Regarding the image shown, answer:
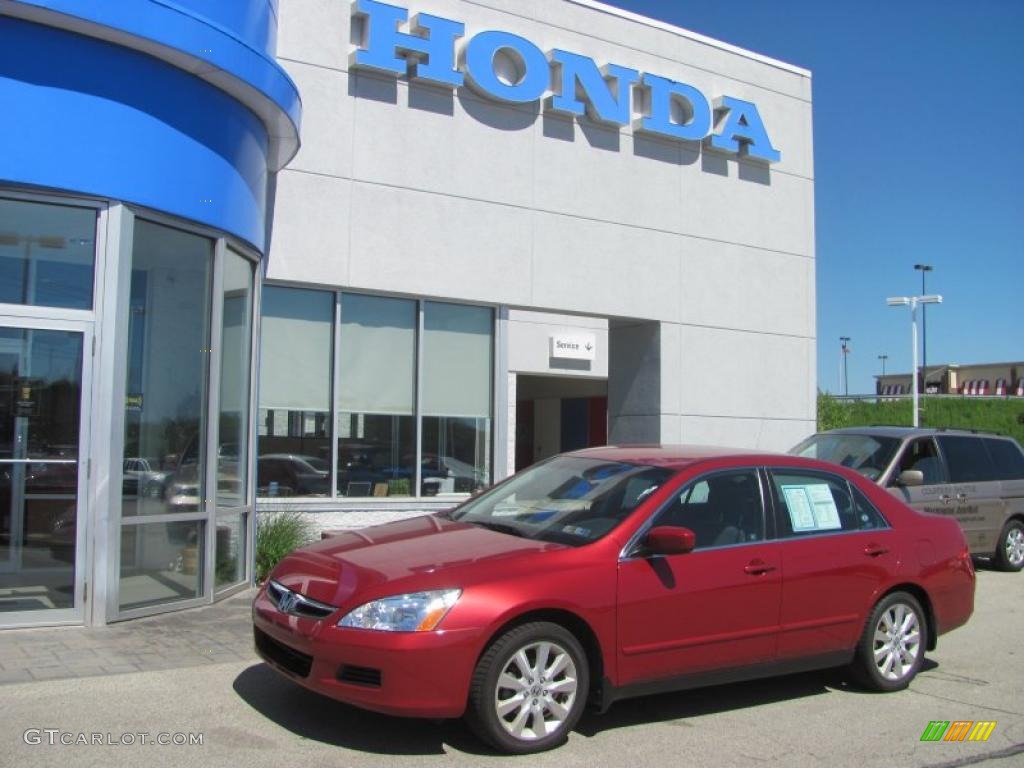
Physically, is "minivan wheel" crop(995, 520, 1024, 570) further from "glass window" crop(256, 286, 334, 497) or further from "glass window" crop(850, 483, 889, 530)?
"glass window" crop(256, 286, 334, 497)

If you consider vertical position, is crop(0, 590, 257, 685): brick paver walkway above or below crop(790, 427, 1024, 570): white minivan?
below

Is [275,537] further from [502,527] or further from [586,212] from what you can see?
[586,212]

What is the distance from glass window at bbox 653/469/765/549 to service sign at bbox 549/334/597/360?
445 inches

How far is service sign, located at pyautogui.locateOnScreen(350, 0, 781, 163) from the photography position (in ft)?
38.2

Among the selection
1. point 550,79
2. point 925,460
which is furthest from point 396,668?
point 550,79

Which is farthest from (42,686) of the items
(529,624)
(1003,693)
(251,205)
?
(1003,693)

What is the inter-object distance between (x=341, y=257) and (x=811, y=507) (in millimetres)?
6516

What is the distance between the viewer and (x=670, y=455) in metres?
6.74

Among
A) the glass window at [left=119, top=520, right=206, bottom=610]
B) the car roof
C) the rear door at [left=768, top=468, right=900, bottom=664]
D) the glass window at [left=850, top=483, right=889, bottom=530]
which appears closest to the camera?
the rear door at [left=768, top=468, right=900, bottom=664]

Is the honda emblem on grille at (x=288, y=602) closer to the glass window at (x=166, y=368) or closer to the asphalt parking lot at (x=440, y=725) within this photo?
the asphalt parking lot at (x=440, y=725)

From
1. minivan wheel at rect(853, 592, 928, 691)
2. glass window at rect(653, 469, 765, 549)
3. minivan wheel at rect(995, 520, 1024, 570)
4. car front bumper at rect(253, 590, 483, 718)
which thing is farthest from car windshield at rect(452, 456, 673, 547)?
minivan wheel at rect(995, 520, 1024, 570)

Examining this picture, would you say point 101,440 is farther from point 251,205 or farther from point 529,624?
point 529,624

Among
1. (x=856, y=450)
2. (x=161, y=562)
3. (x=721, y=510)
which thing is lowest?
(x=161, y=562)

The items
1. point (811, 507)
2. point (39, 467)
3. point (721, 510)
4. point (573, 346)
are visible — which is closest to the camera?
point (721, 510)
